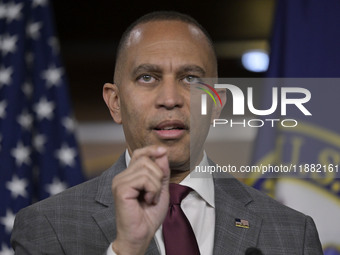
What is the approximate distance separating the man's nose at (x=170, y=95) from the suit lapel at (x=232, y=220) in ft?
1.23

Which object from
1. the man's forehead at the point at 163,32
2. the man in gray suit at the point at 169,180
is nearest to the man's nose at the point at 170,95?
the man in gray suit at the point at 169,180

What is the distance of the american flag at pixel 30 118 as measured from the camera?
2.66 metres

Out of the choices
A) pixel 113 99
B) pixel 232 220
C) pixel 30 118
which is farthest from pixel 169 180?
pixel 30 118

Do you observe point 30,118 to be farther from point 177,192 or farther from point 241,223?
point 241,223

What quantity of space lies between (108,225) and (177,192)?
0.23m

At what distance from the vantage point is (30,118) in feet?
8.95

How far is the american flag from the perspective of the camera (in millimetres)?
2656

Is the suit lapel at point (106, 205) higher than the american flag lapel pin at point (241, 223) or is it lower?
higher

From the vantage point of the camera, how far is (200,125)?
178cm

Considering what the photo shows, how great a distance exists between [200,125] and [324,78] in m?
1.16

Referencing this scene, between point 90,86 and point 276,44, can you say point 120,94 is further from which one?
point 90,86

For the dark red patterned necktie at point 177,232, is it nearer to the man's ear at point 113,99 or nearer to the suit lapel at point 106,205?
the suit lapel at point 106,205

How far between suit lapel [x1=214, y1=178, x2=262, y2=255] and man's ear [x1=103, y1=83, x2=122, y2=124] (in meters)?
0.40

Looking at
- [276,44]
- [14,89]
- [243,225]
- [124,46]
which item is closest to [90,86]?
[14,89]
